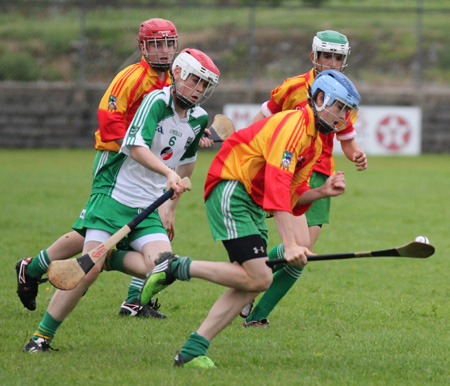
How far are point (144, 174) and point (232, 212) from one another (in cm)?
96

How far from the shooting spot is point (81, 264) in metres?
4.68

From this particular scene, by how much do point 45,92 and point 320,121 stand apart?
1677 centimetres

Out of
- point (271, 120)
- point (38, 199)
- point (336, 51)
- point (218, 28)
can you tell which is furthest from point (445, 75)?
point (271, 120)

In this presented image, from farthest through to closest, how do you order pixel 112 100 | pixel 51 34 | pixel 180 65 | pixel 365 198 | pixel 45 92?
pixel 51 34 < pixel 45 92 < pixel 365 198 < pixel 112 100 < pixel 180 65

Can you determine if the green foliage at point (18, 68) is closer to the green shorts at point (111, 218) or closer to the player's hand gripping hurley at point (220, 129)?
the player's hand gripping hurley at point (220, 129)

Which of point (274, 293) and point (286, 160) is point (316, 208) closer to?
point (274, 293)

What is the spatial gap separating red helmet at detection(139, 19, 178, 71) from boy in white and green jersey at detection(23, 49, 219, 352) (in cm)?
70

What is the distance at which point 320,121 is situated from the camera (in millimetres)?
→ 4473

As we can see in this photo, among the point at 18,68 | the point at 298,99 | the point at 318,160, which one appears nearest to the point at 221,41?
the point at 18,68

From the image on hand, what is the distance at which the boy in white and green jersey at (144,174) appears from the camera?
189 inches

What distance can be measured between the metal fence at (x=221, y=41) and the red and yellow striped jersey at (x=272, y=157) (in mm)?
16517

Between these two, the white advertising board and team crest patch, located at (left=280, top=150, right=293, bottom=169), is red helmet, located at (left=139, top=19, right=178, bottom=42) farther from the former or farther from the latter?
the white advertising board

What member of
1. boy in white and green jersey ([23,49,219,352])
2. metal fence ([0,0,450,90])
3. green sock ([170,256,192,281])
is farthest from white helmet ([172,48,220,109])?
metal fence ([0,0,450,90])

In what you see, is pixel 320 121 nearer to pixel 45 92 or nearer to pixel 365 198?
pixel 365 198
